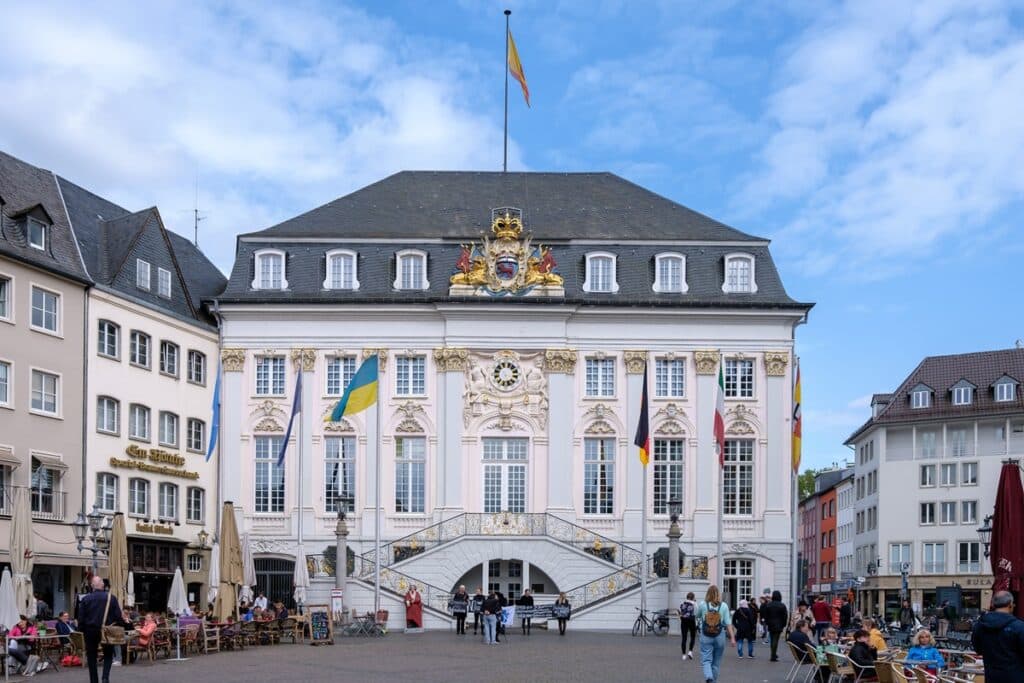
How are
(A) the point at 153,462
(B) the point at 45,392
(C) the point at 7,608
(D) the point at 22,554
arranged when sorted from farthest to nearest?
(A) the point at 153,462
(B) the point at 45,392
(D) the point at 22,554
(C) the point at 7,608

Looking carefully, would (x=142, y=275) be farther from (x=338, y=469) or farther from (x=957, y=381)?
(x=957, y=381)

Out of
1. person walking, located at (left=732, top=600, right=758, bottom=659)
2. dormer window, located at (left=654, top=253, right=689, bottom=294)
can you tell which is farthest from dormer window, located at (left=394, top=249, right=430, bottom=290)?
person walking, located at (left=732, top=600, right=758, bottom=659)

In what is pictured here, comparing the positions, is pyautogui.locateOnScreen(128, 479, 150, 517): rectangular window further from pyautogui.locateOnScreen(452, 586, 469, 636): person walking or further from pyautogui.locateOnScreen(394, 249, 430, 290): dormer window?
pyautogui.locateOnScreen(394, 249, 430, 290): dormer window

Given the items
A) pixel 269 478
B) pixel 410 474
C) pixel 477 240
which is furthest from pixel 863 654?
pixel 269 478

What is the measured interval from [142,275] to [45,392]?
7690 mm

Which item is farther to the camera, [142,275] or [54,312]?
[142,275]

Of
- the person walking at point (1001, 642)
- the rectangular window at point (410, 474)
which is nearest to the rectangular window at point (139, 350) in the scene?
the rectangular window at point (410, 474)

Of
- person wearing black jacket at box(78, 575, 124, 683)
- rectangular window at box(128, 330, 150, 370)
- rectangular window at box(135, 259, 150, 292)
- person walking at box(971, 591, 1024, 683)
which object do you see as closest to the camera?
person walking at box(971, 591, 1024, 683)

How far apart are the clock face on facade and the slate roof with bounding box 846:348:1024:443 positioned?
31.8m

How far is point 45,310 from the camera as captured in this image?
43344mm

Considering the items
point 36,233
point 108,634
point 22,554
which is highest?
point 36,233

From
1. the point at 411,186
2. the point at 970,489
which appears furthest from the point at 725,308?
the point at 970,489

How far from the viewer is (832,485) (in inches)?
4045

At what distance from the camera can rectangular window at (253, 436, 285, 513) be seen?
53188mm
